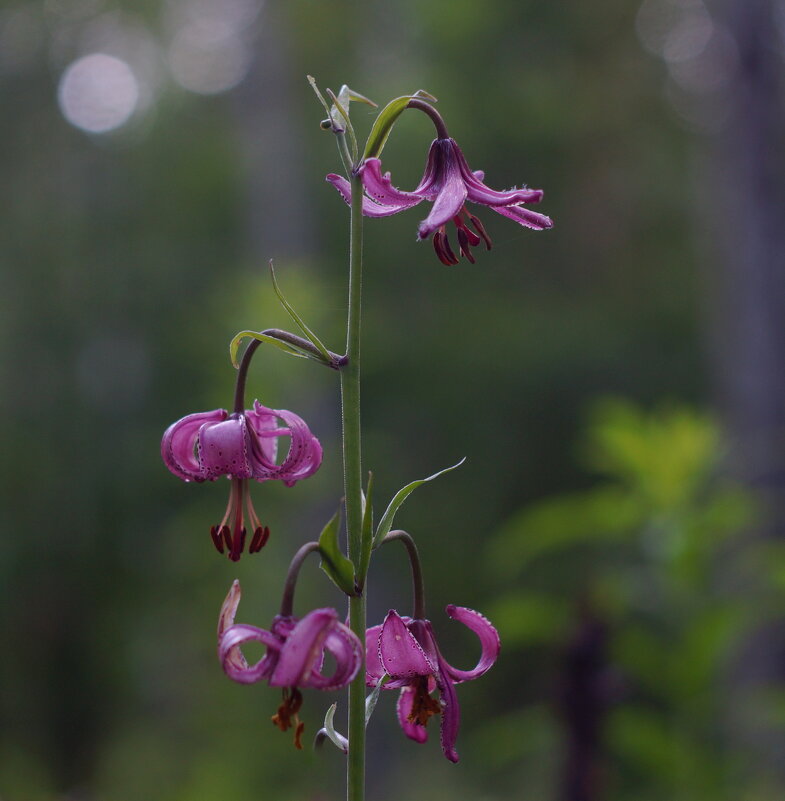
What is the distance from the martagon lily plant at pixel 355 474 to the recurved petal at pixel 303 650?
0.8 inches

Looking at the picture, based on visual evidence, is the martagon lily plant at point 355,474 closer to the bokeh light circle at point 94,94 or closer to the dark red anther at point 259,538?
the dark red anther at point 259,538

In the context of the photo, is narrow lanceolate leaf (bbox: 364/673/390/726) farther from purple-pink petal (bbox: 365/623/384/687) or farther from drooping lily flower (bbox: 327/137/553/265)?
drooping lily flower (bbox: 327/137/553/265)

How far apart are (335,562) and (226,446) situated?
17 centimetres

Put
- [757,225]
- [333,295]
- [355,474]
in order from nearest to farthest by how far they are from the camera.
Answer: [355,474] < [757,225] < [333,295]

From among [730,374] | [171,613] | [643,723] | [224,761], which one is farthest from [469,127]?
[643,723]

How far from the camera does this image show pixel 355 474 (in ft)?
3.16

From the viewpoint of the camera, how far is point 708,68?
8.68 meters

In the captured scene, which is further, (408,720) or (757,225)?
(757,225)

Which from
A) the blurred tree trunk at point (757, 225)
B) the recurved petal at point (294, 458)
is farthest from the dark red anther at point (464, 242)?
the blurred tree trunk at point (757, 225)

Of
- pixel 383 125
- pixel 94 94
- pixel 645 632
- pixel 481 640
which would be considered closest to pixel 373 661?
pixel 481 640

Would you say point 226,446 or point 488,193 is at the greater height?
point 488,193

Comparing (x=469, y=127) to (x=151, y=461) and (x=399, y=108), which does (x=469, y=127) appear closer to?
(x=151, y=461)

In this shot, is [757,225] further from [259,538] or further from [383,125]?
[259,538]

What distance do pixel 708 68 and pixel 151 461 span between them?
6243 mm
